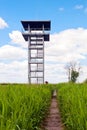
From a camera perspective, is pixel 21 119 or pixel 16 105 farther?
pixel 16 105

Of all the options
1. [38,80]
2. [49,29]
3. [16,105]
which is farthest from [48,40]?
[16,105]

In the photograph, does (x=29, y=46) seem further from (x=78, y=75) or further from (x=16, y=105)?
(x=16, y=105)

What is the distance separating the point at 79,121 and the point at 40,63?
56.9m

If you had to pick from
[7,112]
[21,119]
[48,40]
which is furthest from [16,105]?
[48,40]

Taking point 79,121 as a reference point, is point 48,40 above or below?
above

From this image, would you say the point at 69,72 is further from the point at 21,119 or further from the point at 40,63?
the point at 21,119

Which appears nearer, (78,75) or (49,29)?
(49,29)

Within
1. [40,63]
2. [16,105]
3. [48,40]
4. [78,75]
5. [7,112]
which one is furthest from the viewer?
[78,75]

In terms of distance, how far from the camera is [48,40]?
67.4 meters

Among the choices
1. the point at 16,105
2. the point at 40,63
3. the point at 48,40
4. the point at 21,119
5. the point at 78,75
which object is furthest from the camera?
the point at 78,75

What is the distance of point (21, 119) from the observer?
5836 millimetres

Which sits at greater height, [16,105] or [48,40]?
[48,40]

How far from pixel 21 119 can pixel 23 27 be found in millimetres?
60285

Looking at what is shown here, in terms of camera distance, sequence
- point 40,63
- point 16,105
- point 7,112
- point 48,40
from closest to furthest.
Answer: point 7,112 < point 16,105 < point 40,63 < point 48,40
